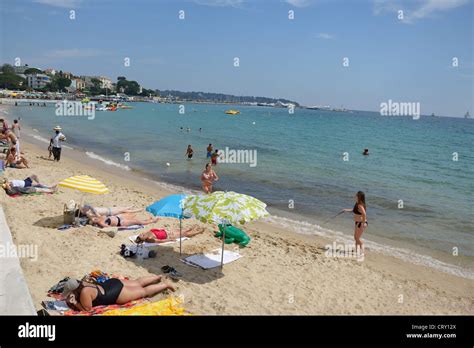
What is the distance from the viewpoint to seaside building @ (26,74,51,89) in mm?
159375

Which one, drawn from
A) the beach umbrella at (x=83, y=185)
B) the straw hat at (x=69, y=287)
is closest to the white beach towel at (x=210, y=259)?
the beach umbrella at (x=83, y=185)

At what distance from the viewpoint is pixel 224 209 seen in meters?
7.27

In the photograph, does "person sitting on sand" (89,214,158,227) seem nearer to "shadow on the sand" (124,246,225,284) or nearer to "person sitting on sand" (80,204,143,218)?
"person sitting on sand" (80,204,143,218)

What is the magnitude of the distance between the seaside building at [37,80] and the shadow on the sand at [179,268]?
176 m

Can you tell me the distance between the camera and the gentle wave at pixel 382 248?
396 inches

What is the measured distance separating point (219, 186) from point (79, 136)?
77.0ft

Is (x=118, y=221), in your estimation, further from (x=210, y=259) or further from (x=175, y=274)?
(x=175, y=274)

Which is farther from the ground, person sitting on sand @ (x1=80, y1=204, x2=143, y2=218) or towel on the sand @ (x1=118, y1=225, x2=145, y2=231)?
person sitting on sand @ (x1=80, y1=204, x2=143, y2=218)

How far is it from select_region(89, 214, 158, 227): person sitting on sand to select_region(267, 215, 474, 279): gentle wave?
15.1ft

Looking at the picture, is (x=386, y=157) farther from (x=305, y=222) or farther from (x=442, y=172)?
(x=305, y=222)

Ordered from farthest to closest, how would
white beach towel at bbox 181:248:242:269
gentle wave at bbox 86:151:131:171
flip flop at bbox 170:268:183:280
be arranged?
1. gentle wave at bbox 86:151:131:171
2. white beach towel at bbox 181:248:242:269
3. flip flop at bbox 170:268:183:280

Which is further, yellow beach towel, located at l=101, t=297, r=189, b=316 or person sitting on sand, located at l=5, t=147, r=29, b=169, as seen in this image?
person sitting on sand, located at l=5, t=147, r=29, b=169

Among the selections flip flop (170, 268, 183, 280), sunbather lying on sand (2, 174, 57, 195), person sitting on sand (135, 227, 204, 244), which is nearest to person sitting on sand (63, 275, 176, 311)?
flip flop (170, 268, 183, 280)
